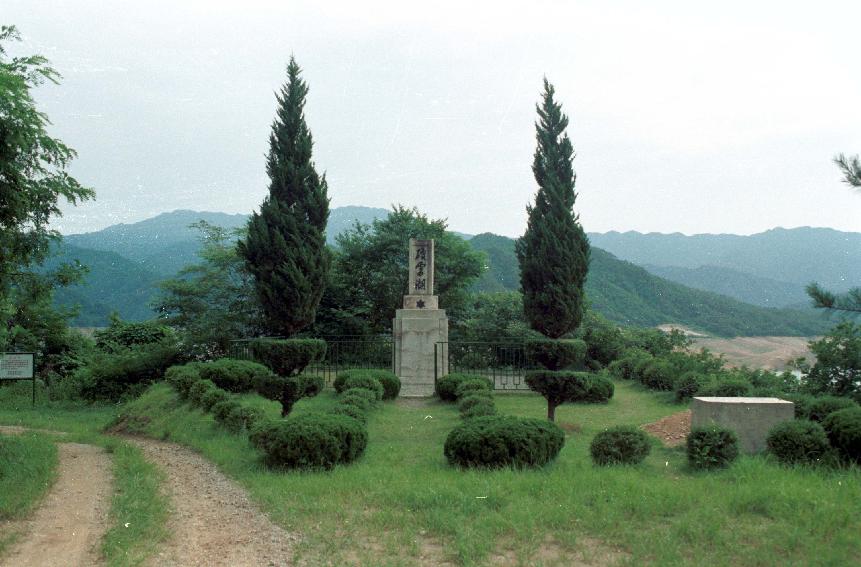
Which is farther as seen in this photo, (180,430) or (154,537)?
(180,430)

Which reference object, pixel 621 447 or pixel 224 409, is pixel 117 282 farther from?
pixel 621 447

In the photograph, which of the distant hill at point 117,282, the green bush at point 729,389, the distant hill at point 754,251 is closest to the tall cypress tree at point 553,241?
the green bush at point 729,389

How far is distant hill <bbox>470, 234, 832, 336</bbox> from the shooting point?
38.2 metres

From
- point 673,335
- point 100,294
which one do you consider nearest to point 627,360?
point 673,335

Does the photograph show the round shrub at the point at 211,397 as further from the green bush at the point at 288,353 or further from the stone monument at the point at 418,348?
the stone monument at the point at 418,348

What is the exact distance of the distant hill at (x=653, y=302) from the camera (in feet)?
125

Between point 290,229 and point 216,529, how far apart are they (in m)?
13.0

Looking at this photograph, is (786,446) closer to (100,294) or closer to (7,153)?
(7,153)

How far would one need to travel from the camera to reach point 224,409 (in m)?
11.9

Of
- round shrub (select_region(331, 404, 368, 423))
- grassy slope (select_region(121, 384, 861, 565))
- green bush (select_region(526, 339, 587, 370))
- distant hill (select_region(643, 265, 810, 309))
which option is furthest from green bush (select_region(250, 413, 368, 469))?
distant hill (select_region(643, 265, 810, 309))

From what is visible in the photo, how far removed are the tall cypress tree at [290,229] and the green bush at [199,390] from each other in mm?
4732

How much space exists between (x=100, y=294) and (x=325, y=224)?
29340mm

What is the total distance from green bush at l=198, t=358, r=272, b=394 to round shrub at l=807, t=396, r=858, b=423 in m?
10.1

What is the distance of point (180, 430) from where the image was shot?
12.9 meters
